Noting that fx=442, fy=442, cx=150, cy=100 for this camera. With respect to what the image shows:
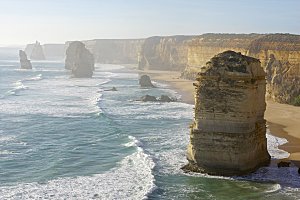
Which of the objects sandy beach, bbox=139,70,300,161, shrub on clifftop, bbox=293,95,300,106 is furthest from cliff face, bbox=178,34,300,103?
sandy beach, bbox=139,70,300,161

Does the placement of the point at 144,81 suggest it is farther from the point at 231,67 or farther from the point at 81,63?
the point at 231,67

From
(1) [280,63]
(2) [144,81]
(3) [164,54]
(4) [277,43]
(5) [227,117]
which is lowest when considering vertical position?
(2) [144,81]

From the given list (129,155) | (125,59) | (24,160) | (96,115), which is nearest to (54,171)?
(24,160)

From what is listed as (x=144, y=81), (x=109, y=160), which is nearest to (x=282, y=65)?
(x=144, y=81)

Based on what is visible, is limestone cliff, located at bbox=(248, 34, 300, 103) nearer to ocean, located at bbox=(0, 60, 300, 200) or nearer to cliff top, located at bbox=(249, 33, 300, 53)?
cliff top, located at bbox=(249, 33, 300, 53)

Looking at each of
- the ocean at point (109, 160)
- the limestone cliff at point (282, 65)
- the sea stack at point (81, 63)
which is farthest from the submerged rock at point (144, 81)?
the ocean at point (109, 160)

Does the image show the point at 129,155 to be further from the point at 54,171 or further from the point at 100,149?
the point at 54,171
